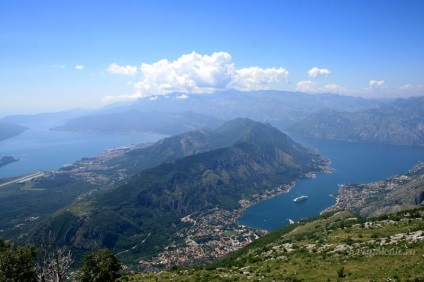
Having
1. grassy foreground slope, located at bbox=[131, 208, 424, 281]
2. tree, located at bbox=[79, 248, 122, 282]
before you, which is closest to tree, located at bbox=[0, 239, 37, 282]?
tree, located at bbox=[79, 248, 122, 282]

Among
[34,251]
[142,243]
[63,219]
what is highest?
[34,251]

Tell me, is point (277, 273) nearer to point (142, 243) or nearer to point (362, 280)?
point (362, 280)

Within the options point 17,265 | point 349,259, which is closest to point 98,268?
point 17,265

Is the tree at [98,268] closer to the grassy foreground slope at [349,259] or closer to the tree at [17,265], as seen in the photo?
the grassy foreground slope at [349,259]

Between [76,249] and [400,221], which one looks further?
[76,249]

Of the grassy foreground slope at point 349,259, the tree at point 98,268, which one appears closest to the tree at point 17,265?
the tree at point 98,268

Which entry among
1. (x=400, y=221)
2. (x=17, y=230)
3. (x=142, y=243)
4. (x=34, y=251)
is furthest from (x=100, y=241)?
(x=400, y=221)

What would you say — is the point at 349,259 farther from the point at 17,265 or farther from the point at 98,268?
the point at 17,265
